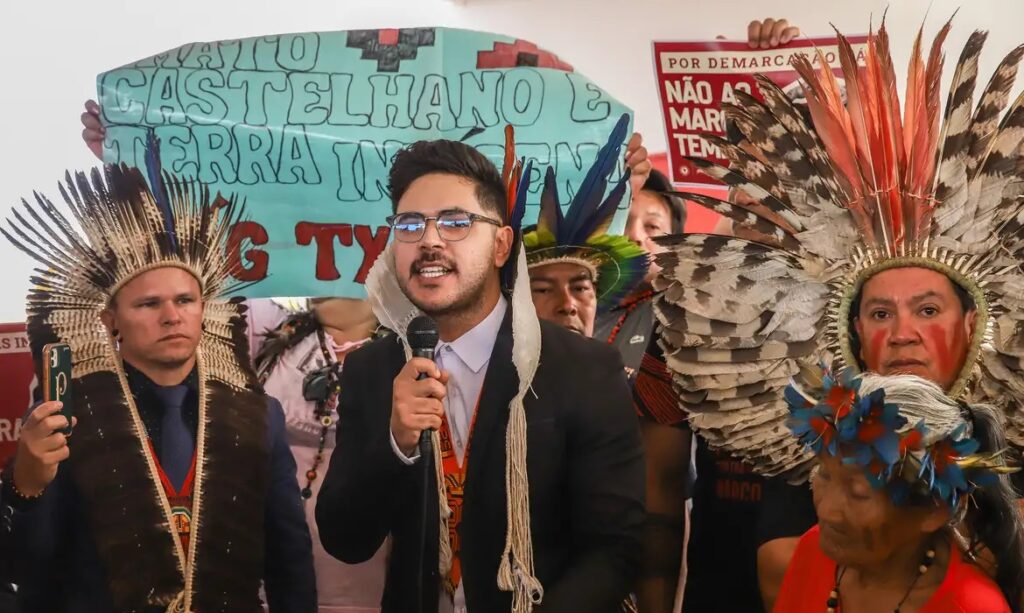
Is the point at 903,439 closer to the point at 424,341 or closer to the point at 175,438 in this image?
the point at 424,341

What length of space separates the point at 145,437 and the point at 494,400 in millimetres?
749

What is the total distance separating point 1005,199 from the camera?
2.28 m

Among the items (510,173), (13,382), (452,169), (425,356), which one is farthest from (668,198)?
(13,382)

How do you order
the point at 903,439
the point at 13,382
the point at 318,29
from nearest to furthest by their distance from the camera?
the point at 903,439 < the point at 13,382 < the point at 318,29

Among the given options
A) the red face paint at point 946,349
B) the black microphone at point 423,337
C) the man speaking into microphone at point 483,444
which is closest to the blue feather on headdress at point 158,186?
the man speaking into microphone at point 483,444

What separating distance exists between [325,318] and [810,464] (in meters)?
1.19

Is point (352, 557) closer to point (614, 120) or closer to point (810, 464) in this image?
point (810, 464)

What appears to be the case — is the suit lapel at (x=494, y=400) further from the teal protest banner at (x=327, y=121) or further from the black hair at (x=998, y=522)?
the black hair at (x=998, y=522)

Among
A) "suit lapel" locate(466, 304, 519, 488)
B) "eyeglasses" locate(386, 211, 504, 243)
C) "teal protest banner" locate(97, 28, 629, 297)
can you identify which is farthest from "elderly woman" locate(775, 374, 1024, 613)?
"teal protest banner" locate(97, 28, 629, 297)

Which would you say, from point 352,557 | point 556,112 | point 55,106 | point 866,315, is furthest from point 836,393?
point 55,106

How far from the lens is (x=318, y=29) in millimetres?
3285

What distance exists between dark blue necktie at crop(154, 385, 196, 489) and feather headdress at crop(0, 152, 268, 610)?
0.08 feet

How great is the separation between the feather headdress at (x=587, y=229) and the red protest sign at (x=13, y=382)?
122cm

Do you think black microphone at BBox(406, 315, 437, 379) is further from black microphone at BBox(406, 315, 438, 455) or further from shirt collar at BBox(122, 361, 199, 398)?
shirt collar at BBox(122, 361, 199, 398)
